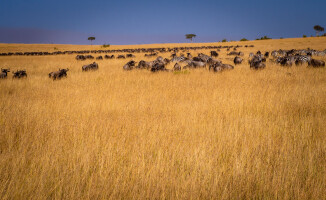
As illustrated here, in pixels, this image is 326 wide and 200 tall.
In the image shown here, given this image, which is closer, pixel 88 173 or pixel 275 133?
pixel 88 173

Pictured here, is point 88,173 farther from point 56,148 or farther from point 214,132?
point 214,132

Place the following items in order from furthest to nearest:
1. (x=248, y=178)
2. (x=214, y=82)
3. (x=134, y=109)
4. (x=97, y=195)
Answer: (x=214, y=82), (x=134, y=109), (x=248, y=178), (x=97, y=195)

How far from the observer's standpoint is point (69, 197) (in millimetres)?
1896

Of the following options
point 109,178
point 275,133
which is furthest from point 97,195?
point 275,133

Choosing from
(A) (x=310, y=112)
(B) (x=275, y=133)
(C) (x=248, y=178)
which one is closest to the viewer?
(C) (x=248, y=178)

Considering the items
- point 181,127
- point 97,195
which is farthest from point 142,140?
point 97,195

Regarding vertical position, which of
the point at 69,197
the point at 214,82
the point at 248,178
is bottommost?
the point at 69,197

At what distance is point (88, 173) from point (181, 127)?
6.63 ft

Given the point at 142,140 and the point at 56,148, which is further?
the point at 142,140

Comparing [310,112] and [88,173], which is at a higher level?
[310,112]

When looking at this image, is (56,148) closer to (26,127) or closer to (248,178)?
(26,127)

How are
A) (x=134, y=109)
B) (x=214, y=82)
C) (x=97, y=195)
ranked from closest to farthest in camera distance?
Result: 1. (x=97, y=195)
2. (x=134, y=109)
3. (x=214, y=82)

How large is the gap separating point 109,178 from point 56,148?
134cm

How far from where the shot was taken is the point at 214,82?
8008 millimetres
